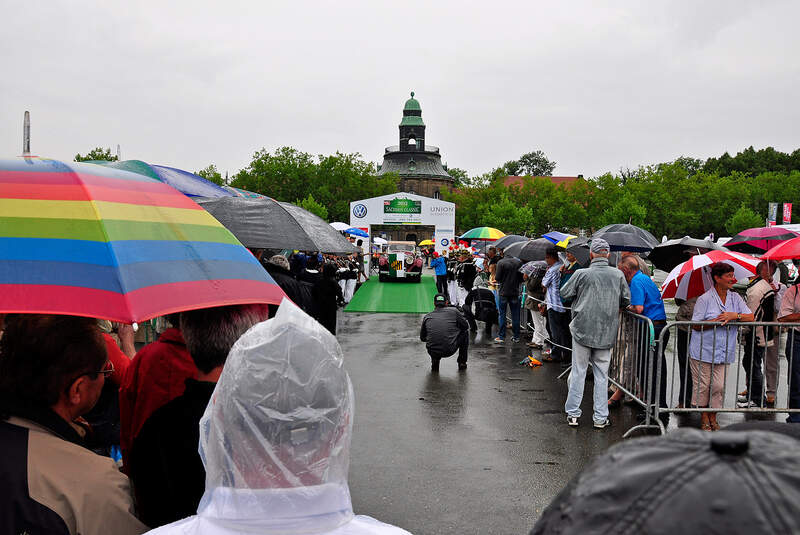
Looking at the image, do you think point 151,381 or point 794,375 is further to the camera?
point 794,375

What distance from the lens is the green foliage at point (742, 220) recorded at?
66.8 meters

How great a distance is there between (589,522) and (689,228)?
247 ft

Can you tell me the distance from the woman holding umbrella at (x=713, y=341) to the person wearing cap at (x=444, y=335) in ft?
13.5

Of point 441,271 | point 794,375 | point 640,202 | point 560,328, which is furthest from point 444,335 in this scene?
point 640,202

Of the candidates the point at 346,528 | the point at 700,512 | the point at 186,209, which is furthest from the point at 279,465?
the point at 186,209

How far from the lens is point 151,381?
289cm

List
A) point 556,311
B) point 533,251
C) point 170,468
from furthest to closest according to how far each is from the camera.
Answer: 1. point 533,251
2. point 556,311
3. point 170,468

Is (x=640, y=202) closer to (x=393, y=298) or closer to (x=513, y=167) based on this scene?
(x=393, y=298)

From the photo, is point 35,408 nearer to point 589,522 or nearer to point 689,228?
point 589,522

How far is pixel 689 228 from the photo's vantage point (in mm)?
70062

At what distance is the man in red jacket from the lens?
2836mm

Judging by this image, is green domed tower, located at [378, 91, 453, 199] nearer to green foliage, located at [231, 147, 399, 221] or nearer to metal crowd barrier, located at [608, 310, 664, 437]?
green foliage, located at [231, 147, 399, 221]

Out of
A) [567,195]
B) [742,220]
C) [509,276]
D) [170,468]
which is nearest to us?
[170,468]

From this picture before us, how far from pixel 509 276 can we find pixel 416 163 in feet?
337
